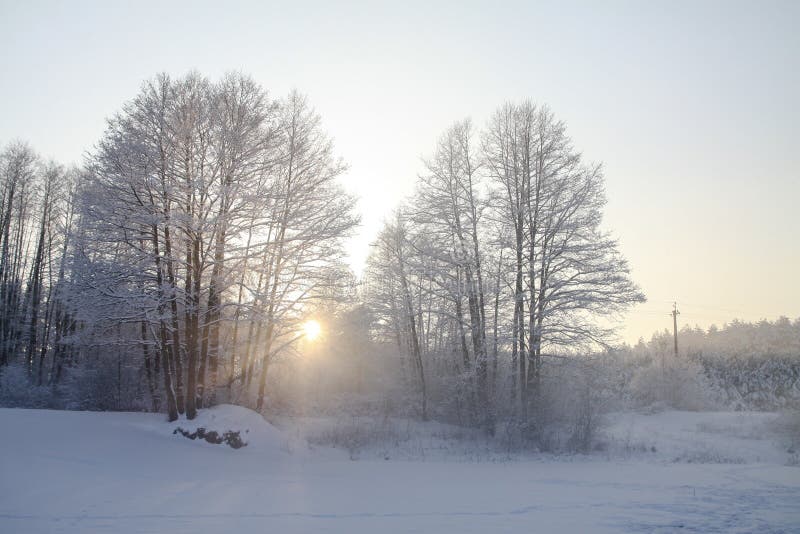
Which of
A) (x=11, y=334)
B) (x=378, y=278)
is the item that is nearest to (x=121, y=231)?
(x=378, y=278)

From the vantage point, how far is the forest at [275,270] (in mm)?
14312

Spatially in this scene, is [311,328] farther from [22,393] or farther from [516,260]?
[22,393]

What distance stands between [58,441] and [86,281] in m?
4.36

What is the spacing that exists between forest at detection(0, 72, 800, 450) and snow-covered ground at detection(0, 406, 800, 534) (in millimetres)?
2428

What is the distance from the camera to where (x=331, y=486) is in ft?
32.8

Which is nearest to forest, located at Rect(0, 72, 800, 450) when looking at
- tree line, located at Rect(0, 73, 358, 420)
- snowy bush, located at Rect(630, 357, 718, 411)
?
tree line, located at Rect(0, 73, 358, 420)

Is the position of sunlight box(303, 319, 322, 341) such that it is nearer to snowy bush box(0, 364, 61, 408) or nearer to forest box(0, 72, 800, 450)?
forest box(0, 72, 800, 450)

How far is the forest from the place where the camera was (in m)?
14.3

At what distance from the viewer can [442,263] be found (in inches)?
783

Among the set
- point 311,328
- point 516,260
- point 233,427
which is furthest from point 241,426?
point 516,260

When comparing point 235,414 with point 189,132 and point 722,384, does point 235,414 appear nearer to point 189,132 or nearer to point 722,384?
point 189,132

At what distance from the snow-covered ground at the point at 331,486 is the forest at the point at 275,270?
2.43 m

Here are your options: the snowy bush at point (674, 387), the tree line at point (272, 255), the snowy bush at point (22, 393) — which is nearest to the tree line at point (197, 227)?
the tree line at point (272, 255)

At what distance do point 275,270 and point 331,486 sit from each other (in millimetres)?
8236
